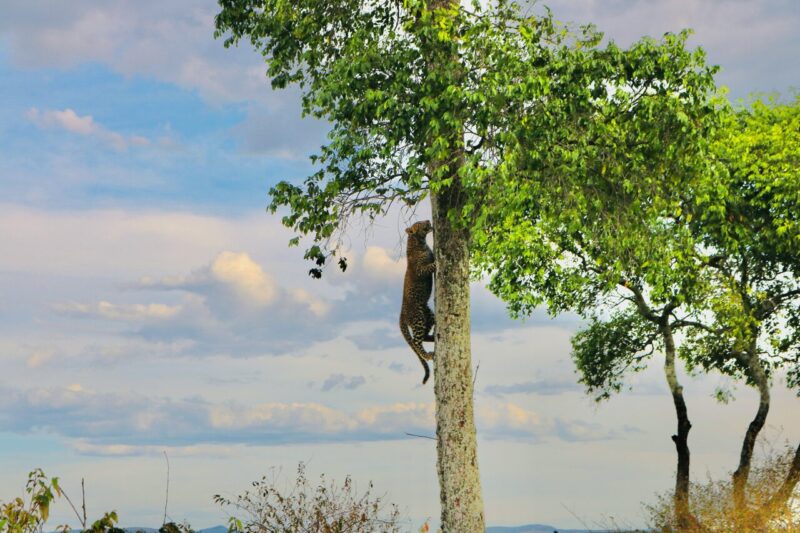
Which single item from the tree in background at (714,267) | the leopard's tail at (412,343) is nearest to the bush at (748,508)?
the tree in background at (714,267)

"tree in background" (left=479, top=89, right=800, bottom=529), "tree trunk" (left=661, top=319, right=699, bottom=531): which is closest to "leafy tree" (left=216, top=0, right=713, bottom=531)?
"tree in background" (left=479, top=89, right=800, bottom=529)

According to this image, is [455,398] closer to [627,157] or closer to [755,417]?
[627,157]

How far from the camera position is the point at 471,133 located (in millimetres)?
14492

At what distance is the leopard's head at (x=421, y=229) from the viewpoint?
51.6ft

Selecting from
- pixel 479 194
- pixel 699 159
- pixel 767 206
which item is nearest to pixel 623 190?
pixel 699 159

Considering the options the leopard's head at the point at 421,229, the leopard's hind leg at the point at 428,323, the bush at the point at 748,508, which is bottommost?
the bush at the point at 748,508

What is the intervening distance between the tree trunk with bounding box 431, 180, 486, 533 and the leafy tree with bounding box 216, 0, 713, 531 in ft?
0.06

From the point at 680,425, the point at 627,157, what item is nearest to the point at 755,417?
the point at 680,425

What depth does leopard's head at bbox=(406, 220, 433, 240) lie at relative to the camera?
15.7 meters

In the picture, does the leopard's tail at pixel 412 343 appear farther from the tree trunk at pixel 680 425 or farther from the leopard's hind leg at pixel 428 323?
the tree trunk at pixel 680 425

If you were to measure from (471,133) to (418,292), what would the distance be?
3026 millimetres

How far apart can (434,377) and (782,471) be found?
13712 mm

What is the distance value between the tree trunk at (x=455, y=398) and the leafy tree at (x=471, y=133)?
19 mm

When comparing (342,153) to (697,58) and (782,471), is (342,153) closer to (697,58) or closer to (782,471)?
(697,58)
